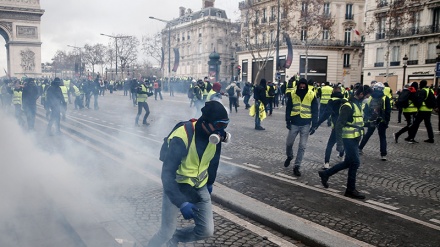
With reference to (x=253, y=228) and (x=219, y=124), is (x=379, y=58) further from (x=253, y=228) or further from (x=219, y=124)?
(x=219, y=124)

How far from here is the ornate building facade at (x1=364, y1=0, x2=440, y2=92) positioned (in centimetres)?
3652

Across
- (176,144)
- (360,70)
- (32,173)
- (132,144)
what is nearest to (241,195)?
(176,144)

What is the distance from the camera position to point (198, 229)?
3.22 metres

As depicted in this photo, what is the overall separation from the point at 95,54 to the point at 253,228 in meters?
78.2

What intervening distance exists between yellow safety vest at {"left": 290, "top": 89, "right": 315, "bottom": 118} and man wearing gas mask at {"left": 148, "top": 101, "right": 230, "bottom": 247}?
13.8 feet

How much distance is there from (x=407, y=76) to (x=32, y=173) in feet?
129

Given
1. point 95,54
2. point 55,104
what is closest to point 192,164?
point 55,104

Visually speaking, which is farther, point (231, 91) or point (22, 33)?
point (22, 33)

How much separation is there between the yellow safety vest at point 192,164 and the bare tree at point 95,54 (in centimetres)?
7557

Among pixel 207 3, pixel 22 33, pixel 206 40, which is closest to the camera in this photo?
pixel 22 33

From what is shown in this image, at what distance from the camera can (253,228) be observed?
4.73 m

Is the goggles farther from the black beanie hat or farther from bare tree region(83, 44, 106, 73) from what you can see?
bare tree region(83, 44, 106, 73)

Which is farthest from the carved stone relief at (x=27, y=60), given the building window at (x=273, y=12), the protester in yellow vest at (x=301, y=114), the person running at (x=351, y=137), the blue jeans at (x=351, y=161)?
the blue jeans at (x=351, y=161)

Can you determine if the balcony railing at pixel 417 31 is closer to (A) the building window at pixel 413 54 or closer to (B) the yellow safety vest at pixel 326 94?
(A) the building window at pixel 413 54
